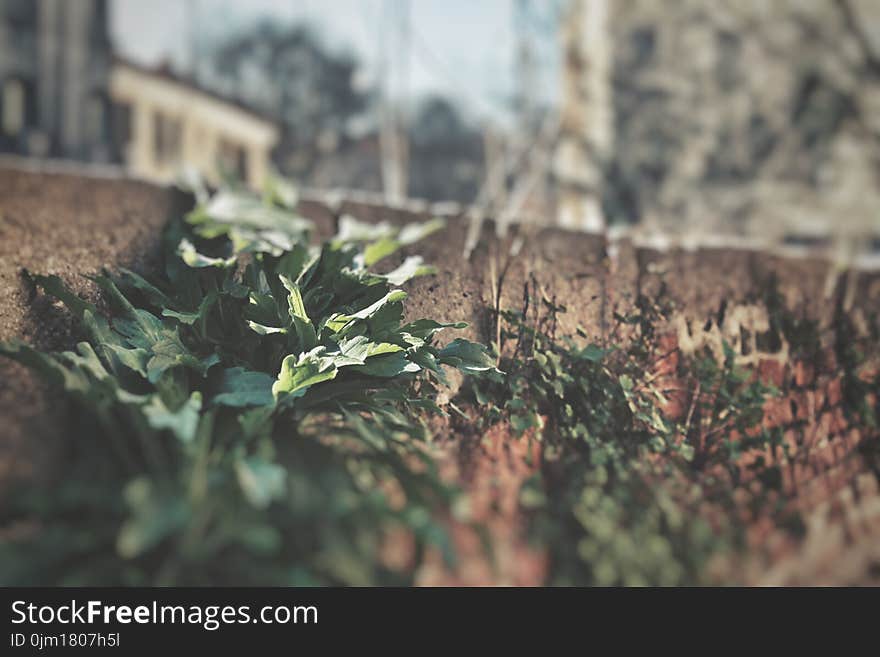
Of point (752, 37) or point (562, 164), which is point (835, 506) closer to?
point (562, 164)

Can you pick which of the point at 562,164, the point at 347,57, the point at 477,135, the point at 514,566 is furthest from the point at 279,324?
the point at 347,57

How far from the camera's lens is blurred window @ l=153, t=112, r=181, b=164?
15.3 metres

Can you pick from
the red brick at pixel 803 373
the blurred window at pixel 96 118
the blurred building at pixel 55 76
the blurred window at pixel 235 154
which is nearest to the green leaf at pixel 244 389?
the red brick at pixel 803 373

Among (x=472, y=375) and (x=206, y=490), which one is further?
(x=472, y=375)

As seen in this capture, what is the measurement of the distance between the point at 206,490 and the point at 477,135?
14117 mm

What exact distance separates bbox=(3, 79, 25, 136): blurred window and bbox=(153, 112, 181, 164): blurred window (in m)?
2.73

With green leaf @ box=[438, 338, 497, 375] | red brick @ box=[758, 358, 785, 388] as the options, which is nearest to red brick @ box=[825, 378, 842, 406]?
red brick @ box=[758, 358, 785, 388]

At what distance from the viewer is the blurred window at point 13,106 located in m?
12.4

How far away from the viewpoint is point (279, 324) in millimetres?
1766

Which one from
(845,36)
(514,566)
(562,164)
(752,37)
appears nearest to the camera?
(514,566)

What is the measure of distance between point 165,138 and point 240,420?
1599 centimetres

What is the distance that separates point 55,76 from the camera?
13.1 metres

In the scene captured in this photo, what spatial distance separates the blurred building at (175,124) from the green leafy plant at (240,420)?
1264cm

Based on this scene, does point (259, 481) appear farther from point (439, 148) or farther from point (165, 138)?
point (165, 138)
